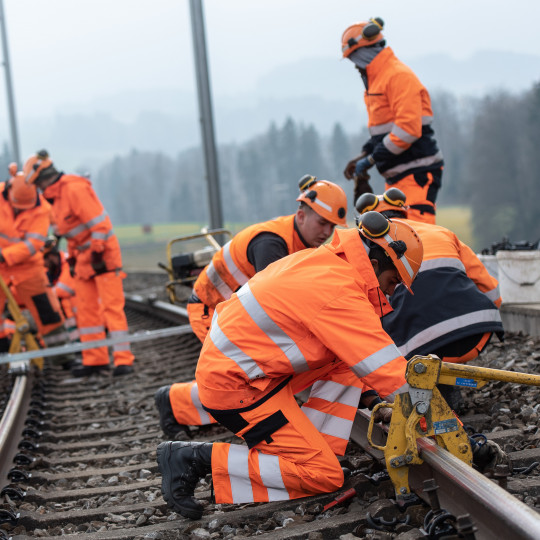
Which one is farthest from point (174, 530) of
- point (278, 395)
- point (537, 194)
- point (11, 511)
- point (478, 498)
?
point (537, 194)

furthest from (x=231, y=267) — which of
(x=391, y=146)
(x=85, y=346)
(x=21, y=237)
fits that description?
(x=21, y=237)

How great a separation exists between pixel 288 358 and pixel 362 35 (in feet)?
12.1

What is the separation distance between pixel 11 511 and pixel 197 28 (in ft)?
27.2

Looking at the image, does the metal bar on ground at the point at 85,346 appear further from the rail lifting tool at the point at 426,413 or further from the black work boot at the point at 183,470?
the rail lifting tool at the point at 426,413

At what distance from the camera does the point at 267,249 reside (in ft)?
14.3

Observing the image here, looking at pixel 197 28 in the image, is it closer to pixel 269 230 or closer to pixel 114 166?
pixel 269 230

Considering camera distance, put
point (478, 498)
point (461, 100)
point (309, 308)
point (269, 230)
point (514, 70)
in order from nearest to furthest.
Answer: point (478, 498) → point (309, 308) → point (269, 230) → point (514, 70) → point (461, 100)

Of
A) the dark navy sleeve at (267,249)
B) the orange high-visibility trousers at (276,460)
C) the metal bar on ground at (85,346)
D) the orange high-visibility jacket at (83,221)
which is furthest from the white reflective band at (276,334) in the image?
the orange high-visibility jacket at (83,221)

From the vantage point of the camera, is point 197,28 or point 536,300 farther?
point 197,28

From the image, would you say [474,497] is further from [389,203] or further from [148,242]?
[148,242]

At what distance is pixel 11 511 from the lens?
361 centimetres

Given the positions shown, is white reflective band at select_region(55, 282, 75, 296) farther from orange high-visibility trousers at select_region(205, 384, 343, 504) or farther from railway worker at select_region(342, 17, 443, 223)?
orange high-visibility trousers at select_region(205, 384, 343, 504)

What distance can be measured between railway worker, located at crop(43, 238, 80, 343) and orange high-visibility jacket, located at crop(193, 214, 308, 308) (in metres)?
5.58

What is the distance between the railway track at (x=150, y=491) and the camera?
2.60 m
